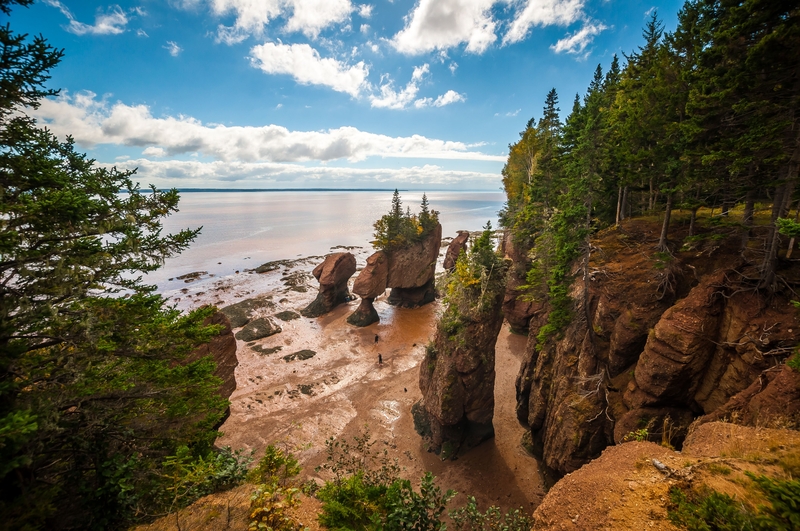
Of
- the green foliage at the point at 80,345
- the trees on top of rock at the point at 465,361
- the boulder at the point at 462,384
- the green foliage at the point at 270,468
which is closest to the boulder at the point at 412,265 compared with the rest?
the trees on top of rock at the point at 465,361

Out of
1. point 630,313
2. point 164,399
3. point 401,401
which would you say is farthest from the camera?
point 401,401

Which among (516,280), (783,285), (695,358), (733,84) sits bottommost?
(516,280)

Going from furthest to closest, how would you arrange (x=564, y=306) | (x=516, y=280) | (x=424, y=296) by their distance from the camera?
(x=424, y=296) → (x=516, y=280) → (x=564, y=306)

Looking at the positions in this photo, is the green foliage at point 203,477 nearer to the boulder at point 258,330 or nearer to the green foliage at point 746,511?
the green foliage at point 746,511

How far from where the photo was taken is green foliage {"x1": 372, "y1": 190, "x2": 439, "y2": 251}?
37.8 metres

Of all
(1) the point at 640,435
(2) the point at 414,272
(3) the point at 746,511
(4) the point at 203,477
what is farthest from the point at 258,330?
(3) the point at 746,511

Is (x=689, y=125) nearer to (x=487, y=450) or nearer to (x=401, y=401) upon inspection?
(x=487, y=450)

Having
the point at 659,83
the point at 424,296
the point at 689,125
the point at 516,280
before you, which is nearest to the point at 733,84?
the point at 689,125

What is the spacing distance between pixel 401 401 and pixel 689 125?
2171 cm

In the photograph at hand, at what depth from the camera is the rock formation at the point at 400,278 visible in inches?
1404

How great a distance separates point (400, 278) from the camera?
38.7 meters

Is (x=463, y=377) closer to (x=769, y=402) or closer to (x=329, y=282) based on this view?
(x=769, y=402)

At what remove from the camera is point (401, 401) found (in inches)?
872

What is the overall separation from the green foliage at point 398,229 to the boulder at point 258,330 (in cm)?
1512
